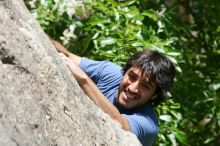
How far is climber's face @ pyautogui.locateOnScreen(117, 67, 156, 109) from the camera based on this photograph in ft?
9.38

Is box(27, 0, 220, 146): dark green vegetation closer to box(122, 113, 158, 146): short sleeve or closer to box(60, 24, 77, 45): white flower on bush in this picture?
box(60, 24, 77, 45): white flower on bush

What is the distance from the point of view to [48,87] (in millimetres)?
1979

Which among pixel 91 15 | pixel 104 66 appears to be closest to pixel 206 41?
pixel 91 15

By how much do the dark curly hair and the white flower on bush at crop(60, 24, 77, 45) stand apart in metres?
1.39

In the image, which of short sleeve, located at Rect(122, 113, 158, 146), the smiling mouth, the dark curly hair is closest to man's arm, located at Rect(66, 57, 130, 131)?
short sleeve, located at Rect(122, 113, 158, 146)

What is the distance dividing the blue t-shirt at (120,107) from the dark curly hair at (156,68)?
0.26 feet

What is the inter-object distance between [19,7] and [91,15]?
6.99ft

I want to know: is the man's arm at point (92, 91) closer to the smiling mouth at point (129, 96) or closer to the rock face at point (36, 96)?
the rock face at point (36, 96)

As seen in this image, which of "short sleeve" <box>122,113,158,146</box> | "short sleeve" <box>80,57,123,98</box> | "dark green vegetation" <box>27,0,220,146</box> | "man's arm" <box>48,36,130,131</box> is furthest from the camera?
"dark green vegetation" <box>27,0,220,146</box>

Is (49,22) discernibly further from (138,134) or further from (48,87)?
(48,87)

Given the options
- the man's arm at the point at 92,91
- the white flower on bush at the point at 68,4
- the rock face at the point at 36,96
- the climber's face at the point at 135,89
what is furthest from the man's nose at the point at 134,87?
the white flower on bush at the point at 68,4

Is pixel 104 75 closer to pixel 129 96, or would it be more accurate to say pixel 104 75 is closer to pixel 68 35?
pixel 129 96

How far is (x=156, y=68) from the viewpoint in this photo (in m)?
2.92

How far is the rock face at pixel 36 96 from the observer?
1.75m
